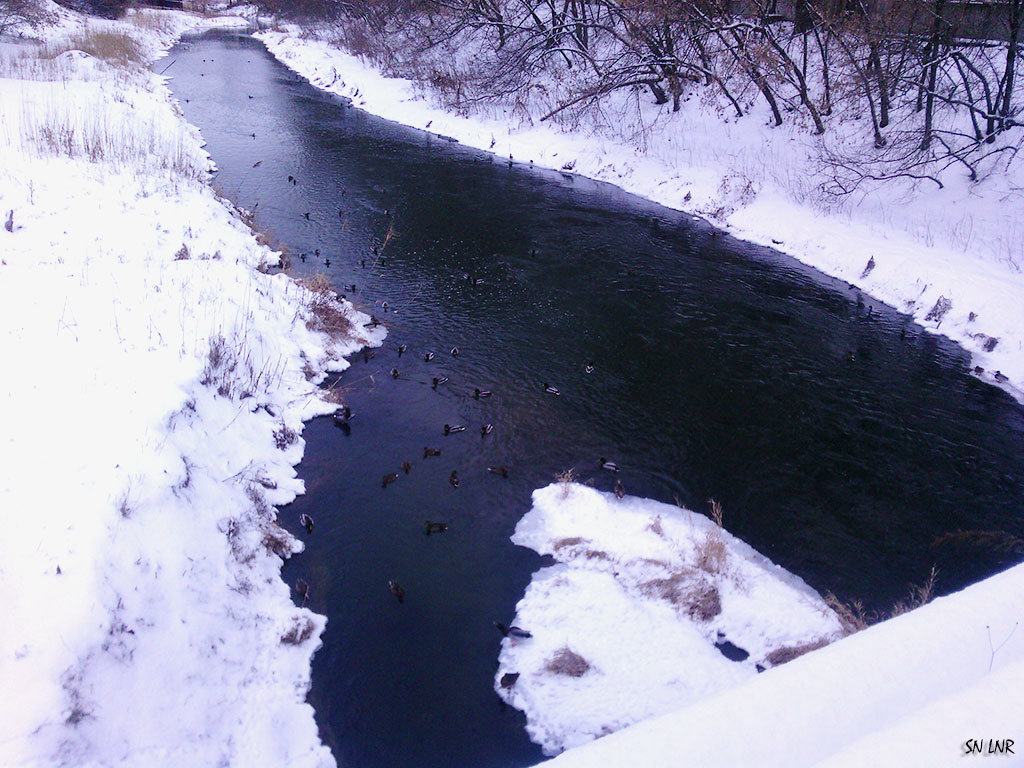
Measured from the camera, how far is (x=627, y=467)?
9.09 meters

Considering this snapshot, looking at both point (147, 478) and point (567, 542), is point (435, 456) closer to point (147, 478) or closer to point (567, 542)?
point (567, 542)

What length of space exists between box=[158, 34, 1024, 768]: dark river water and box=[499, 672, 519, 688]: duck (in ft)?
0.56

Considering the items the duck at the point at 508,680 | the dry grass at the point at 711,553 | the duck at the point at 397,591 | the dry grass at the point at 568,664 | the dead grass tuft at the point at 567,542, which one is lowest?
the duck at the point at 397,591

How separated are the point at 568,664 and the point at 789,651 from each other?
2.21 m

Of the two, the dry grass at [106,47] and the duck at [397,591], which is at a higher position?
the dry grass at [106,47]

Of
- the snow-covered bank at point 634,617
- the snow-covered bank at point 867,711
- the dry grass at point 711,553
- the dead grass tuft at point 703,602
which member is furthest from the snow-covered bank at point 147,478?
the dry grass at point 711,553

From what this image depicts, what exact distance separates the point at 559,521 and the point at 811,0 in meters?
23.1

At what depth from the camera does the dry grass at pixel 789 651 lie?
619cm

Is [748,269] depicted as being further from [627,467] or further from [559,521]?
[559,521]

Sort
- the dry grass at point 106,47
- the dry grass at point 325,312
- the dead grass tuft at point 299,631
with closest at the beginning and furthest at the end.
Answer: the dead grass tuft at point 299,631 < the dry grass at point 325,312 < the dry grass at point 106,47

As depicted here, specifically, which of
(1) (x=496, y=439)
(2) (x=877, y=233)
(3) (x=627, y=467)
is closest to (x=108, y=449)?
(1) (x=496, y=439)

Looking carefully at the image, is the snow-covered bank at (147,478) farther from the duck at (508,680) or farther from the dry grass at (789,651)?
the dry grass at (789,651)

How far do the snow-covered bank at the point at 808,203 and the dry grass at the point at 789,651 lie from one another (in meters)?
8.42

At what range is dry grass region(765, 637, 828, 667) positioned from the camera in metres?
6.19
